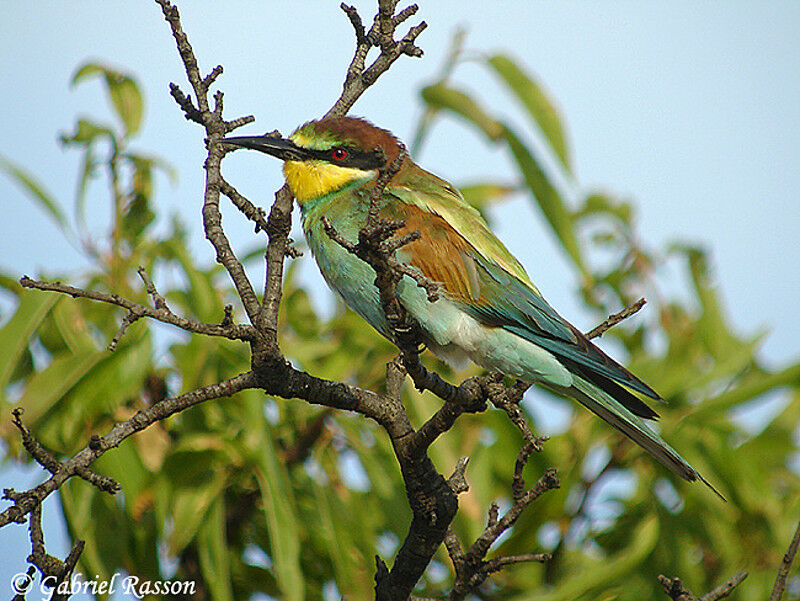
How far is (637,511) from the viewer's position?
2.15 metres

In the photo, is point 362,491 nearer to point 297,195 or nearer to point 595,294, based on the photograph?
point 297,195

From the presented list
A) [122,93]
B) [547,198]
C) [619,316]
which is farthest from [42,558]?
[547,198]

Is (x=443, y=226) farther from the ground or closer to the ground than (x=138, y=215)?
closer to the ground

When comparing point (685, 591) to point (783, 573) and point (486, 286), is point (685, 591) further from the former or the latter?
Result: point (486, 286)

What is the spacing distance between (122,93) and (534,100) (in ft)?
3.61

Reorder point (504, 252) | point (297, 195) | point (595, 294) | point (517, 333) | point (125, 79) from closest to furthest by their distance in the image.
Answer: point (517, 333)
point (504, 252)
point (297, 195)
point (125, 79)
point (595, 294)

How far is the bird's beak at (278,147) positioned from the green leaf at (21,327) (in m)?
0.52

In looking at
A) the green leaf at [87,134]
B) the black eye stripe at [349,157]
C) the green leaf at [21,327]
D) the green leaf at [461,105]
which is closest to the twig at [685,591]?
the black eye stripe at [349,157]

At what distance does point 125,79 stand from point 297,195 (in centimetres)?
65

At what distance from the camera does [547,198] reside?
7.73 feet

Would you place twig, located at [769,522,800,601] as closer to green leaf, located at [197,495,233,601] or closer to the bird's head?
green leaf, located at [197,495,233,601]

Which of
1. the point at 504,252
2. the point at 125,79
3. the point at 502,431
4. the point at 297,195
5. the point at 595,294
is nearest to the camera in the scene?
the point at 504,252

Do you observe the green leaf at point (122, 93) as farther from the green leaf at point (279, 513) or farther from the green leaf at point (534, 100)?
the green leaf at point (534, 100)

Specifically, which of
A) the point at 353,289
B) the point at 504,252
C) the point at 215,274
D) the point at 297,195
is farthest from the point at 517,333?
the point at 215,274
